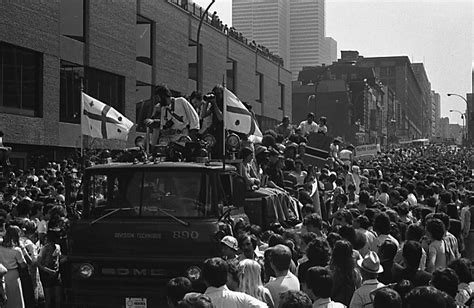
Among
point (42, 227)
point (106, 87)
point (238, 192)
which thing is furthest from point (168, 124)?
point (106, 87)

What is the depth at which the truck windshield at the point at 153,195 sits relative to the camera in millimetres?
9172

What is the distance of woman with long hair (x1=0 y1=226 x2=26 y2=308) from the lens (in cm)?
910

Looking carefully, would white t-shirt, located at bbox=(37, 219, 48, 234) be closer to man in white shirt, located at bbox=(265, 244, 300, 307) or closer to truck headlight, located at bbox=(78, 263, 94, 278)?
truck headlight, located at bbox=(78, 263, 94, 278)

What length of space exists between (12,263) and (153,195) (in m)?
1.87

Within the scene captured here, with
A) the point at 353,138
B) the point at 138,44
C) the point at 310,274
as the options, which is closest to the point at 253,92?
the point at 138,44

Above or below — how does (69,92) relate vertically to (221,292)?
above

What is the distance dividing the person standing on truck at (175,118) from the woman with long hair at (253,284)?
16.7 ft

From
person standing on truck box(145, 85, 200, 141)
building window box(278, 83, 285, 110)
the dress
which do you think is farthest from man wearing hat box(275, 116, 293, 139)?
building window box(278, 83, 285, 110)

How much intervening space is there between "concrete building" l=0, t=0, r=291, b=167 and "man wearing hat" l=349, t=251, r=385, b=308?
17.3 m

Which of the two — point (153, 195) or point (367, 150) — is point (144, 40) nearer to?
point (367, 150)

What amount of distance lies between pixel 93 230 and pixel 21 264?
37.8 inches

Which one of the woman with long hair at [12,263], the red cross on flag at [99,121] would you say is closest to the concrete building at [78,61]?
the red cross on flag at [99,121]

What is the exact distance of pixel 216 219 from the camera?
9.12 m

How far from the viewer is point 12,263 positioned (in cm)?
913
